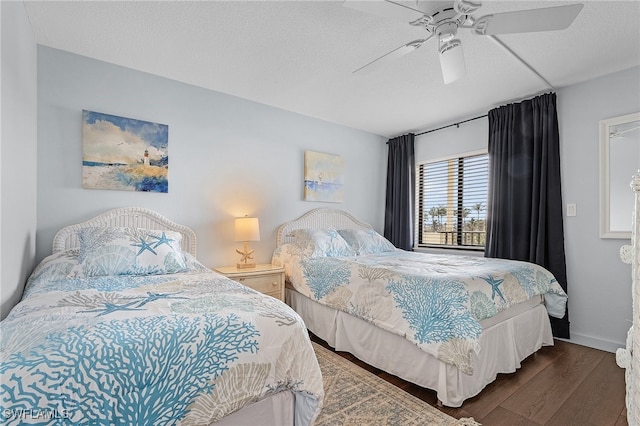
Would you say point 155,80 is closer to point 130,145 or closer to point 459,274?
point 130,145

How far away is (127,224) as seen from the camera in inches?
106

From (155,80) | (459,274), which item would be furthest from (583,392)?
(155,80)

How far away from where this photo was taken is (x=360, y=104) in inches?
138

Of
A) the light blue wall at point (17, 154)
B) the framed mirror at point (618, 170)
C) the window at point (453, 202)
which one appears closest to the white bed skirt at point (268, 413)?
the light blue wall at point (17, 154)

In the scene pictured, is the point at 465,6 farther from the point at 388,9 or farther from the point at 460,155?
the point at 460,155

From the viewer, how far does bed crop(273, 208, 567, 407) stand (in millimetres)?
1865

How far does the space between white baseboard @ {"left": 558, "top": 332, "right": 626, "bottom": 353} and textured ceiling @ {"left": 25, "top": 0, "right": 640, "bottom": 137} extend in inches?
93.5

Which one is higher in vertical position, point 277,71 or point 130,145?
point 277,71

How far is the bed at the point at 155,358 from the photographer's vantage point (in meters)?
0.93

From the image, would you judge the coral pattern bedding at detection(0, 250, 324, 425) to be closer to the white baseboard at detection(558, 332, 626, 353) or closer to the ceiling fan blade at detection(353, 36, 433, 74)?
the ceiling fan blade at detection(353, 36, 433, 74)

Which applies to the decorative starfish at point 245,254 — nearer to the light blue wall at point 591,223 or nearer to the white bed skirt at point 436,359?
the white bed skirt at point 436,359

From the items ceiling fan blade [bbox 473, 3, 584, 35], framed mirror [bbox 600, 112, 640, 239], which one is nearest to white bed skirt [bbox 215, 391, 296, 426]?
ceiling fan blade [bbox 473, 3, 584, 35]

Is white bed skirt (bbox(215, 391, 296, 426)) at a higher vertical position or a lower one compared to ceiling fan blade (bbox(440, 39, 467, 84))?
lower

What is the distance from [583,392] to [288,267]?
96.6 inches
